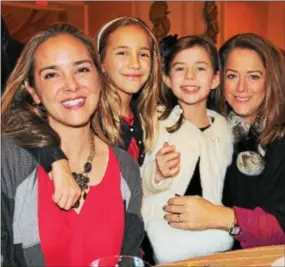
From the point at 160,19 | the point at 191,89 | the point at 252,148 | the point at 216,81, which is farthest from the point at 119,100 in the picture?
the point at 160,19

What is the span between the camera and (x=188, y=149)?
1818 mm

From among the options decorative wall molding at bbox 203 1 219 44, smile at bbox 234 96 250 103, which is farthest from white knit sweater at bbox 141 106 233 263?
decorative wall molding at bbox 203 1 219 44

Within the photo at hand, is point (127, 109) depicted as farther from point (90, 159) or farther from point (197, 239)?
point (197, 239)

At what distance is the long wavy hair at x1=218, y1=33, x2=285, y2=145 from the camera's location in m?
1.76

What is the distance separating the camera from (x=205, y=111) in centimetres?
189

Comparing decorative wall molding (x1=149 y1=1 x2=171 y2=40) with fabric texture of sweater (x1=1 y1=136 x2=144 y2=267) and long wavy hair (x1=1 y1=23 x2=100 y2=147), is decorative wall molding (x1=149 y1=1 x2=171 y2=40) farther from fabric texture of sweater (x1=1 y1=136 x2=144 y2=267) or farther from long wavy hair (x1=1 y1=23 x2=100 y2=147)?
fabric texture of sweater (x1=1 y1=136 x2=144 y2=267)

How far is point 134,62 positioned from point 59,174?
0.58 m

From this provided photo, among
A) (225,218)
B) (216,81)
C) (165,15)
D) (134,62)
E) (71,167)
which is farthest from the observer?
(165,15)

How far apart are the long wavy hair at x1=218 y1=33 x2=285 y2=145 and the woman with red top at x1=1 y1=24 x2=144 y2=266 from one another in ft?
1.74

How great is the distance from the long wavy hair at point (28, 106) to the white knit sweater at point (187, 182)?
0.44m

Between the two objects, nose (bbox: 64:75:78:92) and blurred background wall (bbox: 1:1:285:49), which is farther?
blurred background wall (bbox: 1:1:285:49)

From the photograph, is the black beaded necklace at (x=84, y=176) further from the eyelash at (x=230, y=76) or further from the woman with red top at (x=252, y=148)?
the eyelash at (x=230, y=76)

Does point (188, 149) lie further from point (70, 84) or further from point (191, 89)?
point (70, 84)

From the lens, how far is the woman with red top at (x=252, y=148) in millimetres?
1661
